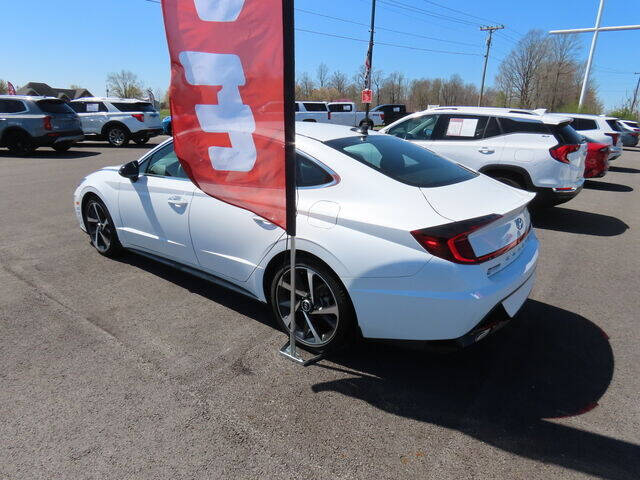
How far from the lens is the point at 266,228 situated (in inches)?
120

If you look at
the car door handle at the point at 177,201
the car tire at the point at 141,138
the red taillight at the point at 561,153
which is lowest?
the car tire at the point at 141,138

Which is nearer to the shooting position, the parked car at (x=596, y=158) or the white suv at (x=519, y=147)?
the white suv at (x=519, y=147)

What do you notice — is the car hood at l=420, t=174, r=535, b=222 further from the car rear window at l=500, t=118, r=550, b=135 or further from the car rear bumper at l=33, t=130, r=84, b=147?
the car rear bumper at l=33, t=130, r=84, b=147

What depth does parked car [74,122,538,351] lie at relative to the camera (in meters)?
2.41

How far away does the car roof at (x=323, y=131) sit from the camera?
328 cm

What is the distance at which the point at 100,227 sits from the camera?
4.82 metres

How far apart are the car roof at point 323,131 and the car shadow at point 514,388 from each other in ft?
5.39

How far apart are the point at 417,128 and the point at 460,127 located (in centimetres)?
79

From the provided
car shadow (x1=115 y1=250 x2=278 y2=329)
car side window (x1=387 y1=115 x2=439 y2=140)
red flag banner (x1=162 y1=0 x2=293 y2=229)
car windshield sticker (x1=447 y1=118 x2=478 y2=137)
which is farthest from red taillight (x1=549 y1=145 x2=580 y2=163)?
red flag banner (x1=162 y1=0 x2=293 y2=229)

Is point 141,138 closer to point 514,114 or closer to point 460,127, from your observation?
point 460,127

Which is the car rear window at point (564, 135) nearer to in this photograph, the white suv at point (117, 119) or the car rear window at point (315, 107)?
the white suv at point (117, 119)

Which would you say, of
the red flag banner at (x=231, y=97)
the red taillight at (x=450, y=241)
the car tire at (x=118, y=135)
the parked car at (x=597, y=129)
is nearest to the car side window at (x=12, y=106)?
the car tire at (x=118, y=135)

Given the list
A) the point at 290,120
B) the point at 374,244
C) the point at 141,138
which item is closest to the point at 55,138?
the point at 141,138

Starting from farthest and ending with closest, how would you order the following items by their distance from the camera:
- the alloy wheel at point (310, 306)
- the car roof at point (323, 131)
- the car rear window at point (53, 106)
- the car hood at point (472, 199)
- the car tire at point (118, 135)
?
the car tire at point (118, 135) < the car rear window at point (53, 106) < the car roof at point (323, 131) < the alloy wheel at point (310, 306) < the car hood at point (472, 199)
